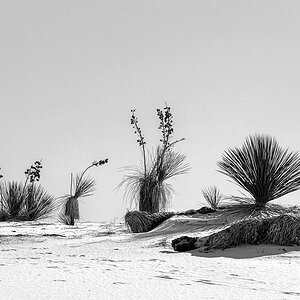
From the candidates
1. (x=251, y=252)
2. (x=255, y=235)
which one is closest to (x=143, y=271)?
(x=251, y=252)

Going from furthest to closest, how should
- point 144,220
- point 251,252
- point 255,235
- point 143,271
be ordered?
point 144,220 < point 255,235 < point 251,252 < point 143,271

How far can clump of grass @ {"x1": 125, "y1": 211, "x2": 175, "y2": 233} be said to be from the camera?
9211 millimetres

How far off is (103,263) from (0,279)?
132 cm

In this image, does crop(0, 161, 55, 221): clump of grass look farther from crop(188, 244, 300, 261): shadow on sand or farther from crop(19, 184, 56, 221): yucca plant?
crop(188, 244, 300, 261): shadow on sand

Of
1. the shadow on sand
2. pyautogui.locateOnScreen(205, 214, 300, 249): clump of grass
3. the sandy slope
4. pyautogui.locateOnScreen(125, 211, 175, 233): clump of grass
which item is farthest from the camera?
pyautogui.locateOnScreen(125, 211, 175, 233): clump of grass

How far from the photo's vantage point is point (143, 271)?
4.88m

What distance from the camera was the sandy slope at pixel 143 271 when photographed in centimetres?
392

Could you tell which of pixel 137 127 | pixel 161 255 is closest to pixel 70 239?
pixel 161 255

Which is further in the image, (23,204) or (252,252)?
(23,204)

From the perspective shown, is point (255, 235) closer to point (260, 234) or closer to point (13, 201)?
point (260, 234)

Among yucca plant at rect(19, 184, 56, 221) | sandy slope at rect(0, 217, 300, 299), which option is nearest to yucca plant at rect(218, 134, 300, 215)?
sandy slope at rect(0, 217, 300, 299)

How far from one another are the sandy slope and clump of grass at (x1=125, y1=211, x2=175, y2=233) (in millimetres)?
1118

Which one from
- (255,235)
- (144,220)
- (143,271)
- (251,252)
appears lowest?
(143,271)

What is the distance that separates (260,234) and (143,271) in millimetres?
2216
